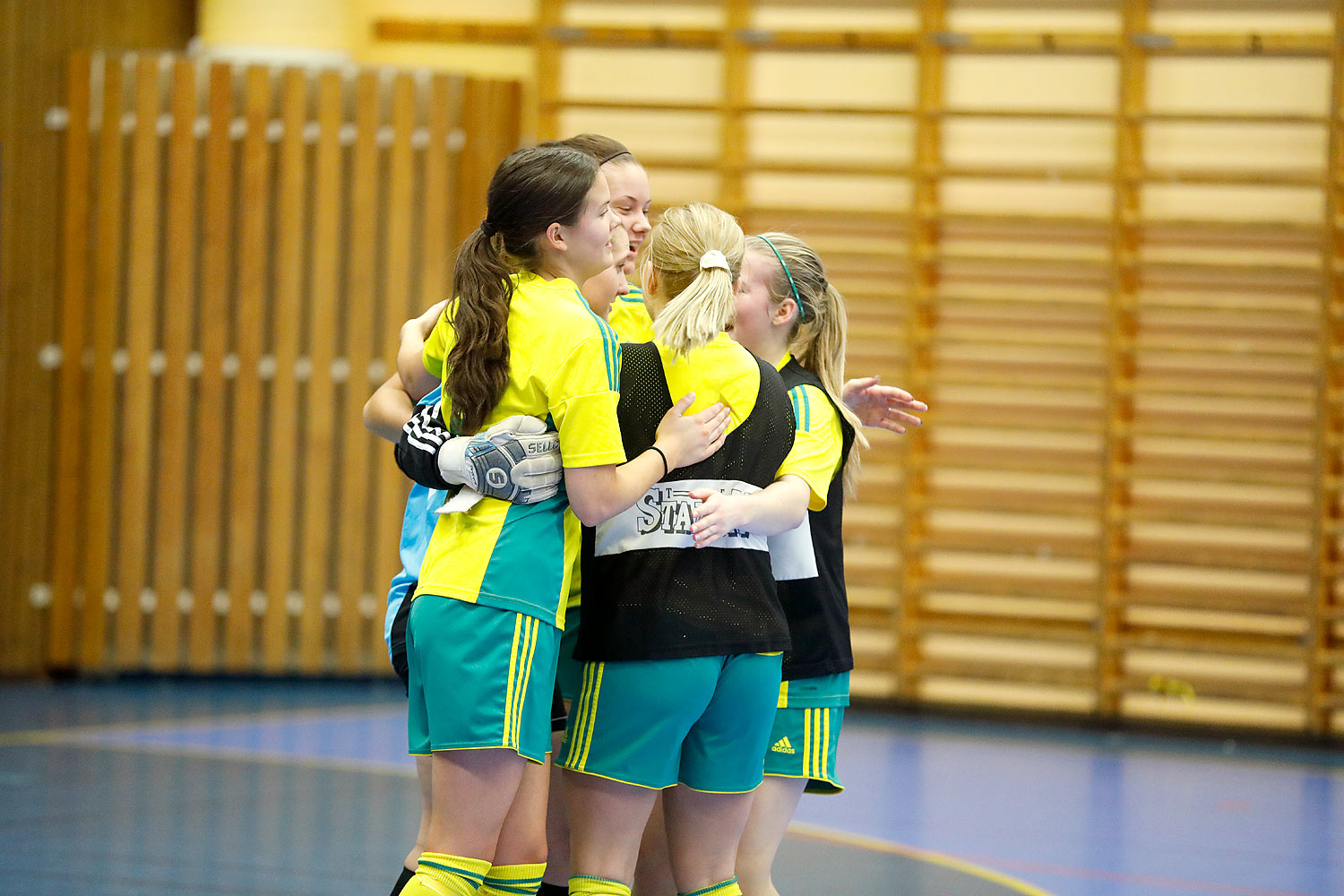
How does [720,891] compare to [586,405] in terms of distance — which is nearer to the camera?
[586,405]

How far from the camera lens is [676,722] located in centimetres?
194

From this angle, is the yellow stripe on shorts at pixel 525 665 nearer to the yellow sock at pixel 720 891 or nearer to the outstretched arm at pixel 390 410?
the yellow sock at pixel 720 891

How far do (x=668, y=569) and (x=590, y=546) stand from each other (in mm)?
129

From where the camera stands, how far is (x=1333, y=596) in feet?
19.1

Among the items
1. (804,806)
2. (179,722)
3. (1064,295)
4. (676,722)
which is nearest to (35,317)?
(179,722)

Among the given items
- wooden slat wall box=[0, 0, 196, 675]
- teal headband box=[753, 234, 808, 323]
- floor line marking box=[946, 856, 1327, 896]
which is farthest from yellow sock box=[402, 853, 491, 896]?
wooden slat wall box=[0, 0, 196, 675]

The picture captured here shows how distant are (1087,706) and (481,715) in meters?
4.70

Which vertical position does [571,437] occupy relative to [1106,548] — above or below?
above

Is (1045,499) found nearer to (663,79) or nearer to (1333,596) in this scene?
(1333,596)

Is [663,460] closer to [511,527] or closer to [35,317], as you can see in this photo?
[511,527]

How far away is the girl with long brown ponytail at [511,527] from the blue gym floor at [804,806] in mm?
1584

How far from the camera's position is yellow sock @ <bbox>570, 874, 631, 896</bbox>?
195cm

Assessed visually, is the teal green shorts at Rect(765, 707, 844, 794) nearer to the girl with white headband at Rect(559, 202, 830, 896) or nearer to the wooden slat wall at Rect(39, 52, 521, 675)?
the girl with white headband at Rect(559, 202, 830, 896)

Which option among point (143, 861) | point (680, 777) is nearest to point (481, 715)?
point (680, 777)
